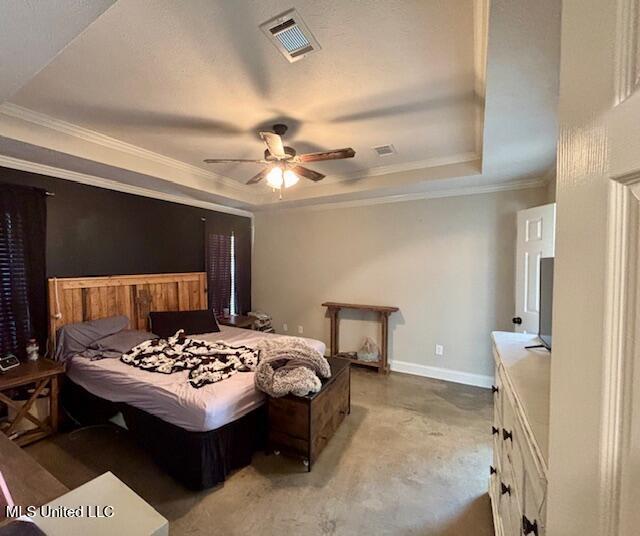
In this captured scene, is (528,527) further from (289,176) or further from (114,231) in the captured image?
(114,231)

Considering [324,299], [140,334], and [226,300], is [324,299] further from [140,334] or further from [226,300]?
[140,334]

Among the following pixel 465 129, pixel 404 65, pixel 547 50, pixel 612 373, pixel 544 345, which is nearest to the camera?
pixel 612 373

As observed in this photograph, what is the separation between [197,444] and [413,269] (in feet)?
10.1

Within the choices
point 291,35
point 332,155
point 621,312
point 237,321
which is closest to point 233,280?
point 237,321

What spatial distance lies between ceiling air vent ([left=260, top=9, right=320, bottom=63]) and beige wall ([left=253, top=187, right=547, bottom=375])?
8.71 feet

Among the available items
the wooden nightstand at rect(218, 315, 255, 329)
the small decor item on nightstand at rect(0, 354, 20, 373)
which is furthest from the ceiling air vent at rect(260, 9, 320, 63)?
the wooden nightstand at rect(218, 315, 255, 329)

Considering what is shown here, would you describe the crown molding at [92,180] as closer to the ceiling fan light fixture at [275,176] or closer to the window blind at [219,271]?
the window blind at [219,271]

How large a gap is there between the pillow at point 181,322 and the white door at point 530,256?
344 centimetres

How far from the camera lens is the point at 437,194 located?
3645 mm

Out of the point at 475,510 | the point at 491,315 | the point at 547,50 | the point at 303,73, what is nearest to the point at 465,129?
the point at 547,50

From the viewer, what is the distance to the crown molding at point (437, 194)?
319cm

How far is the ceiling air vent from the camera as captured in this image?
4.46 ft

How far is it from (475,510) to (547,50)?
2533 mm

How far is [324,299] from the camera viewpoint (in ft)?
14.9
